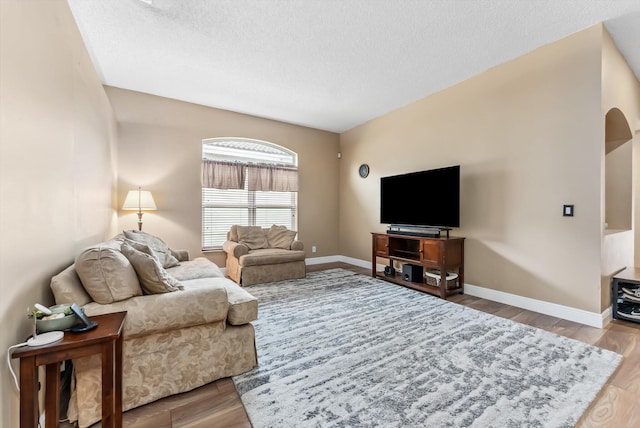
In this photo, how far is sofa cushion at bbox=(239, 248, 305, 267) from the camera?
407 cm

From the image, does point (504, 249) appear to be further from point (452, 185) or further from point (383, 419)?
point (383, 419)

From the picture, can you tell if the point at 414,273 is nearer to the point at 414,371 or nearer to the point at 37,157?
the point at 414,371

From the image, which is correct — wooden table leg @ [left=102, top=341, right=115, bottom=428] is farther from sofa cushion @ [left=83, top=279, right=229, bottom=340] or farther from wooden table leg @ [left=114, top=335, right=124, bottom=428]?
sofa cushion @ [left=83, top=279, right=229, bottom=340]

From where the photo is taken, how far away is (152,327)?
62.1 inches

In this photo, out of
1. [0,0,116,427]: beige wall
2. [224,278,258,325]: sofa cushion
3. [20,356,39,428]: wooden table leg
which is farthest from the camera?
[224,278,258,325]: sofa cushion

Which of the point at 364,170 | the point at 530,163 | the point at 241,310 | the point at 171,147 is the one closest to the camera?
the point at 241,310

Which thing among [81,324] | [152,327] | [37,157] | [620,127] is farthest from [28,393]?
[620,127]

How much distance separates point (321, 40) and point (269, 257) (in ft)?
9.68

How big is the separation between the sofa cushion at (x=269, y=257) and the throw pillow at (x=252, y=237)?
150mm

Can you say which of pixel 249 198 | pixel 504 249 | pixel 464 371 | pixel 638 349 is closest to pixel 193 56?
pixel 249 198

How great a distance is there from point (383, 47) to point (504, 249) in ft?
8.99

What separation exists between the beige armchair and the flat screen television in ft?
5.42

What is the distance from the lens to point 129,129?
405 centimetres

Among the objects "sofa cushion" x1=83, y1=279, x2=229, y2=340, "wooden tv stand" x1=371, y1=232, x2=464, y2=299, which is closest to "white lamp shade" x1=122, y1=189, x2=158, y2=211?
"sofa cushion" x1=83, y1=279, x2=229, y2=340
